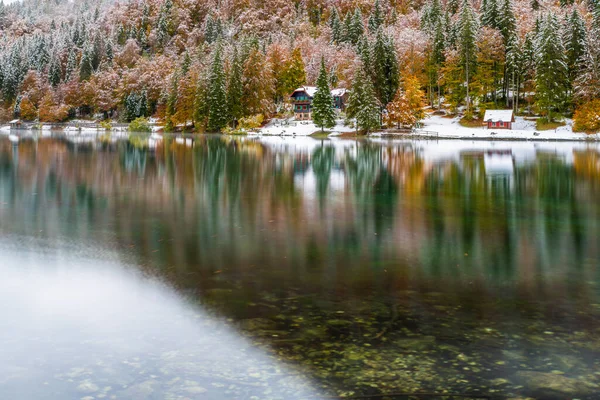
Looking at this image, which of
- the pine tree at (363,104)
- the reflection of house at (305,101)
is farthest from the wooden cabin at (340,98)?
the pine tree at (363,104)

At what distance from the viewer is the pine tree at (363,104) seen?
8575 centimetres

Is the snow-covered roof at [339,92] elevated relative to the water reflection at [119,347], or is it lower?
elevated

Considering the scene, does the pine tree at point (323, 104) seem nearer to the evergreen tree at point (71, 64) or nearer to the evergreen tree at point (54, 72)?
the evergreen tree at point (71, 64)

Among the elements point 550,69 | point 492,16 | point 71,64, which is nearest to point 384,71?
point 492,16

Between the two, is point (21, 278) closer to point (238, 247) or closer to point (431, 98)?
point (238, 247)

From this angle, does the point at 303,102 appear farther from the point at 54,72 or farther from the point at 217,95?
the point at 54,72

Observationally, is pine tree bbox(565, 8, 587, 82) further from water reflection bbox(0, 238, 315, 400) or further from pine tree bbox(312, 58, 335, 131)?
water reflection bbox(0, 238, 315, 400)

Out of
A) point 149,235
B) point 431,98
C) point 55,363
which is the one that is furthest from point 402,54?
point 55,363

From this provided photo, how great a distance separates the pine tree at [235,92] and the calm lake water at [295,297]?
8020 centimetres

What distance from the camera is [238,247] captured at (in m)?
14.7

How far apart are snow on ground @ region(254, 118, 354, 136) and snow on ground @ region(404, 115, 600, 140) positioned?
13973mm

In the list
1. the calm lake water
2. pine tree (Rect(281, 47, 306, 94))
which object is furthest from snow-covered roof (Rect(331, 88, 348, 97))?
the calm lake water

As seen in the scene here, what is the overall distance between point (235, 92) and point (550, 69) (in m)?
53.0

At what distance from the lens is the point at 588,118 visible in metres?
71.9
